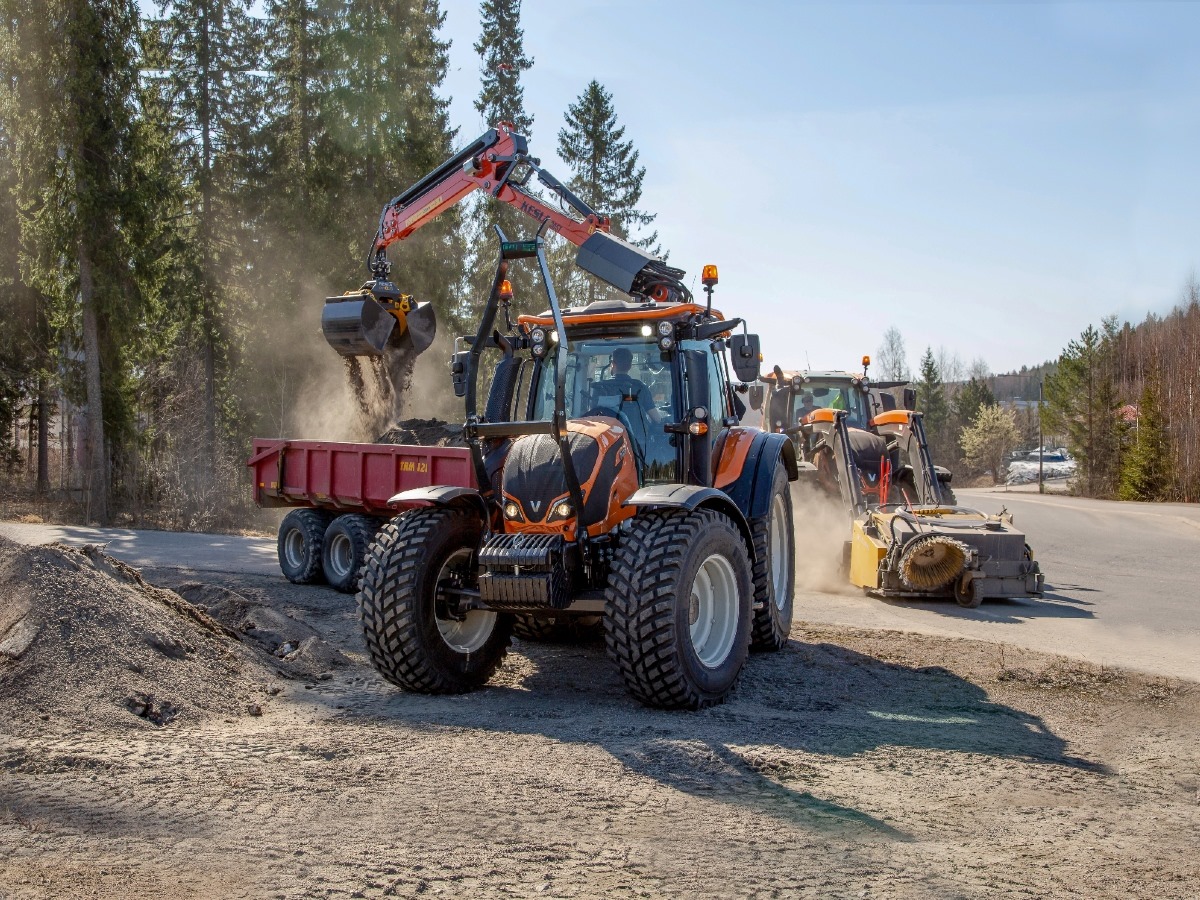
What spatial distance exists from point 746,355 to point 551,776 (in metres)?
3.74

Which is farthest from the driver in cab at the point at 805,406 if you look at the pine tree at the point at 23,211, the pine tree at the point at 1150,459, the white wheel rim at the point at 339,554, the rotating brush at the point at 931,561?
the pine tree at the point at 1150,459

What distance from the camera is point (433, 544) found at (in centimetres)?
674

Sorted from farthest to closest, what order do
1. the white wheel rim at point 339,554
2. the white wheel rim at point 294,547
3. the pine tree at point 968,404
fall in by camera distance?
1. the pine tree at point 968,404
2. the white wheel rim at point 294,547
3. the white wheel rim at point 339,554

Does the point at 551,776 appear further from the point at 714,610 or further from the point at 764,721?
the point at 714,610

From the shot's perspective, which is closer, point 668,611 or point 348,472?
point 668,611

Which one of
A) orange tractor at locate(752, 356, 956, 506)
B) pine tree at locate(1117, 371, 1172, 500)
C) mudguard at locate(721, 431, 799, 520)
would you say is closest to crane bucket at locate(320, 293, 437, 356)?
orange tractor at locate(752, 356, 956, 506)

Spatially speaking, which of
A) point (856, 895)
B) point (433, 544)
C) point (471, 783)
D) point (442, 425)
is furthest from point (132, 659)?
point (442, 425)

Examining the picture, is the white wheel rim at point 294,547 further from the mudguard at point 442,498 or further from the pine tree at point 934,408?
the pine tree at point 934,408

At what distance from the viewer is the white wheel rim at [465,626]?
273 inches

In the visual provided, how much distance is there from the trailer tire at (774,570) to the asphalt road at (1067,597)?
1516 mm

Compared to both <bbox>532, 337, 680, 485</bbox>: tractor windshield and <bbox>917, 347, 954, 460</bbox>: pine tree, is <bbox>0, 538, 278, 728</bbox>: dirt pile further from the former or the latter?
<bbox>917, 347, 954, 460</bbox>: pine tree

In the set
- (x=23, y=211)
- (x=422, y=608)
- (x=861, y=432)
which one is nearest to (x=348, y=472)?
(x=422, y=608)

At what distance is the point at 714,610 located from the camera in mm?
6930

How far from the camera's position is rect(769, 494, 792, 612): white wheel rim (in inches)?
356
